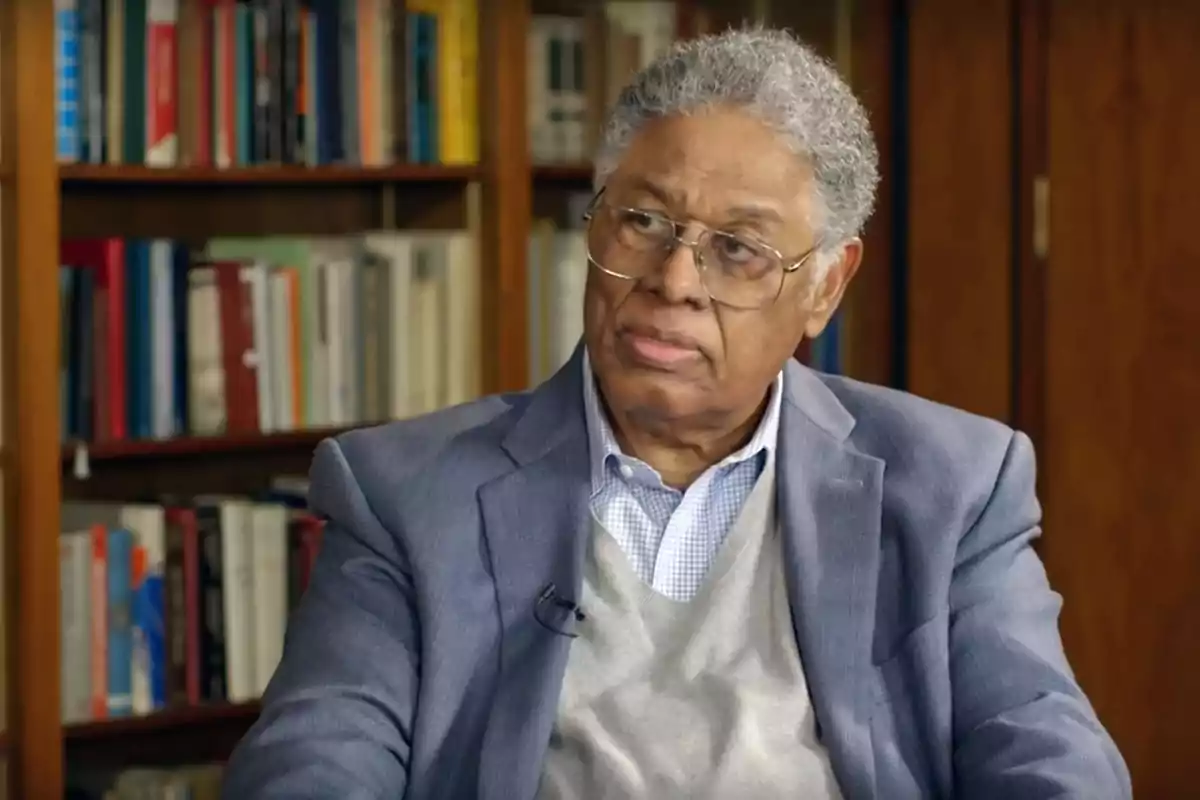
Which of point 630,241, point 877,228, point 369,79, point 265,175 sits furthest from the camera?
point 877,228

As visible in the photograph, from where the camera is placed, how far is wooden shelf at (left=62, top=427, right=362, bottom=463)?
99.6 inches

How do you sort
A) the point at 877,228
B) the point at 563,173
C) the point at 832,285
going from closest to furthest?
1. the point at 832,285
2. the point at 563,173
3. the point at 877,228

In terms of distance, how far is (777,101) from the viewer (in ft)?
5.39

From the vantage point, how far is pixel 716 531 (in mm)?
1717

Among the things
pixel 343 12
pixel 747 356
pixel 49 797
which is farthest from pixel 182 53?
pixel 747 356

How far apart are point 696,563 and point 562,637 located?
0.53 ft

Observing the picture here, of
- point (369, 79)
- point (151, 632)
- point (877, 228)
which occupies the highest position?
point (369, 79)

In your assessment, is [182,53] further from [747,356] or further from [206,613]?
[747,356]

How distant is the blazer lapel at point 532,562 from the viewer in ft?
5.21

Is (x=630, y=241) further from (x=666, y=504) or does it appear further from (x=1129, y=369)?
(x=1129, y=369)

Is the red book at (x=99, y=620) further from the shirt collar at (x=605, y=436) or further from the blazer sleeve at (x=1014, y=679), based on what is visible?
the blazer sleeve at (x=1014, y=679)

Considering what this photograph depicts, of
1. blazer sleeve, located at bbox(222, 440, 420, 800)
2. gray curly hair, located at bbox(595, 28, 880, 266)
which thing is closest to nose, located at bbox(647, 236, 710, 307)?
gray curly hair, located at bbox(595, 28, 880, 266)

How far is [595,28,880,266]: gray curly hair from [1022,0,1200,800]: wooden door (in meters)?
1.17

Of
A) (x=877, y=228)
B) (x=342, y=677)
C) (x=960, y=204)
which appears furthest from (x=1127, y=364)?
(x=342, y=677)
